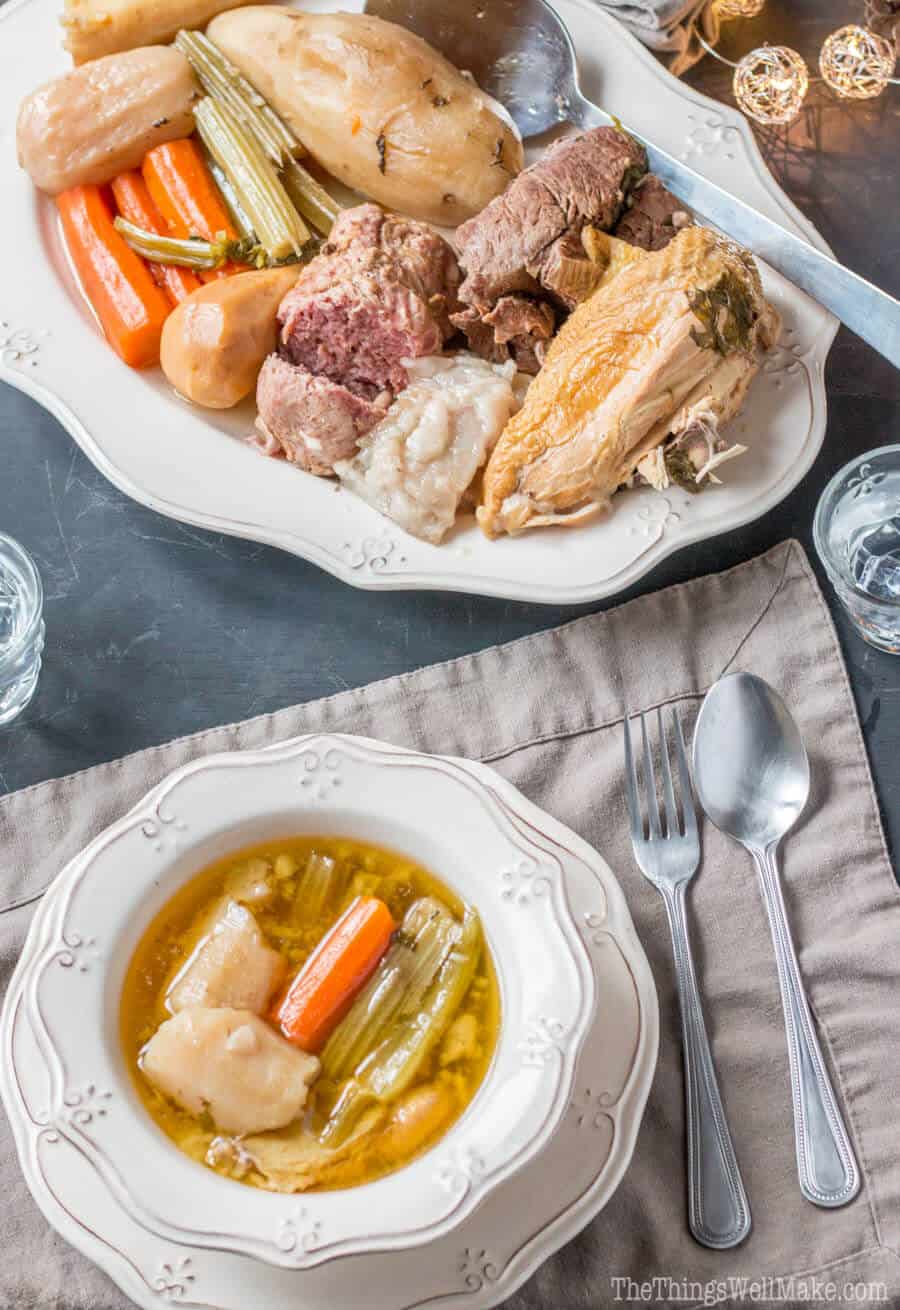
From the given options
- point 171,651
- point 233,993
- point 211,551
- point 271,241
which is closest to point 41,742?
point 171,651

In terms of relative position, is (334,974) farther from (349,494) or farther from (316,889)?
(349,494)

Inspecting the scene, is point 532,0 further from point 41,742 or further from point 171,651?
point 41,742

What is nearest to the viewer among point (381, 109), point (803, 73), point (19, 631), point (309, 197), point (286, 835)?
point (286, 835)

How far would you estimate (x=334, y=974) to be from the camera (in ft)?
7.05

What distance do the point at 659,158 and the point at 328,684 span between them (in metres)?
1.31

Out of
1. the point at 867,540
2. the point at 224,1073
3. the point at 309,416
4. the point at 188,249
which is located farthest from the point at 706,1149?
the point at 188,249

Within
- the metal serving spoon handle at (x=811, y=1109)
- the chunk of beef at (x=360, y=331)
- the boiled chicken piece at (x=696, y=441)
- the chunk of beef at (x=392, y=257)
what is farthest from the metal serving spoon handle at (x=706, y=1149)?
the chunk of beef at (x=392, y=257)

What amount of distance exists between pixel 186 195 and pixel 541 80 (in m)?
0.83

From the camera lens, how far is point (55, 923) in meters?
2.05

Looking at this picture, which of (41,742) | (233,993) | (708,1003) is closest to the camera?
(233,993)

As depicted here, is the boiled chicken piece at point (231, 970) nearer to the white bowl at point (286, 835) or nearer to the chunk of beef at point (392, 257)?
the white bowl at point (286, 835)

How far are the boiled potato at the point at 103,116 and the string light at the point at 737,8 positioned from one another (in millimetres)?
1269

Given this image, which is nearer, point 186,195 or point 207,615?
point 207,615

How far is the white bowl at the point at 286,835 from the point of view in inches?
74.2
